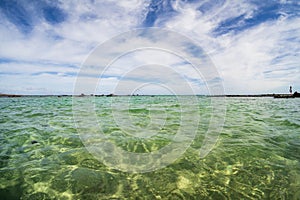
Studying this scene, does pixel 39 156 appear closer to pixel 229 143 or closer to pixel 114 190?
pixel 114 190

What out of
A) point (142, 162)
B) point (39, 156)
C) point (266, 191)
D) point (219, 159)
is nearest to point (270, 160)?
point (219, 159)

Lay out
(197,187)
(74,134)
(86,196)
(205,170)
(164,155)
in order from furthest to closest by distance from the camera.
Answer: (74,134) → (164,155) → (205,170) → (197,187) → (86,196)

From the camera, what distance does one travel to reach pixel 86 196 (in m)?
3.37

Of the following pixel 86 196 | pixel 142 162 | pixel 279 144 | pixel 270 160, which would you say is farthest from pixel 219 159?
pixel 86 196

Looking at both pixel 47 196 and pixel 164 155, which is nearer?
pixel 47 196

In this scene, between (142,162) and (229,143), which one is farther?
(229,143)

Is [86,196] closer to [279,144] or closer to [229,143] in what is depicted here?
[229,143]

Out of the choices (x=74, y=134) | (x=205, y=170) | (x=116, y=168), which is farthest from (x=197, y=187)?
(x=74, y=134)

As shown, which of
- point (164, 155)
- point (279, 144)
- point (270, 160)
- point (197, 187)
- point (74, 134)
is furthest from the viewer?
point (74, 134)

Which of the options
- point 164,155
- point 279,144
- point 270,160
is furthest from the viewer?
point 279,144

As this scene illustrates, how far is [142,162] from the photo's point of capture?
4965 mm

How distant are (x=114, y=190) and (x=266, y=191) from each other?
294cm

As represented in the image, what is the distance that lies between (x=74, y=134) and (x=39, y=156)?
2497 millimetres

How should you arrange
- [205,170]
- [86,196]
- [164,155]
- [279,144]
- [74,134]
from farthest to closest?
[74,134] → [279,144] → [164,155] → [205,170] → [86,196]
